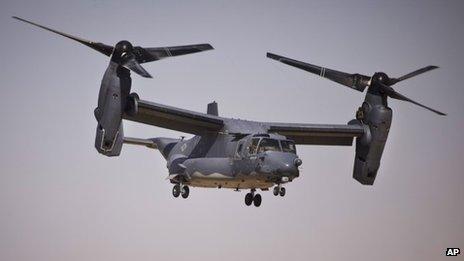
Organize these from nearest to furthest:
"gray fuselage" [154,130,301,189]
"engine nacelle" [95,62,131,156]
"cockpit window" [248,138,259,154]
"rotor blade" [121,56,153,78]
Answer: "rotor blade" [121,56,153,78], "gray fuselage" [154,130,301,189], "engine nacelle" [95,62,131,156], "cockpit window" [248,138,259,154]

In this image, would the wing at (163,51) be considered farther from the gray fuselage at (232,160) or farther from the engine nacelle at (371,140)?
the engine nacelle at (371,140)

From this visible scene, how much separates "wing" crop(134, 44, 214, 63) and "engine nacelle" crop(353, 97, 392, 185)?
26.2ft

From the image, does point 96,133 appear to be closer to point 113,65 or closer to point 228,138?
point 113,65

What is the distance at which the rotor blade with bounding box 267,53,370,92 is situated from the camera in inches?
1406

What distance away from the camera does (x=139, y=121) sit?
34.2 m

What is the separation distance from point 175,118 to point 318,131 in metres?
7.00

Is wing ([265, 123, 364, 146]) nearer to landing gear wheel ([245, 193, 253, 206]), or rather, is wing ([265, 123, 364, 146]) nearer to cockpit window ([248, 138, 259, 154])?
landing gear wheel ([245, 193, 253, 206])

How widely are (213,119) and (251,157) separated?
12.2 feet

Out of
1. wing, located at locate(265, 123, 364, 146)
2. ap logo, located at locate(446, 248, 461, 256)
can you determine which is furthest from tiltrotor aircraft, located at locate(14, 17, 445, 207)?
ap logo, located at locate(446, 248, 461, 256)

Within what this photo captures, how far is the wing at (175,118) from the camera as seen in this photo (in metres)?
32.8

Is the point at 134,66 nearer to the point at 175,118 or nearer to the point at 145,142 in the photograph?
the point at 175,118

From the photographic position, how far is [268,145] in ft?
101

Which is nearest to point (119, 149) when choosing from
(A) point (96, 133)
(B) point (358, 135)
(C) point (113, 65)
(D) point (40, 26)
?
(A) point (96, 133)

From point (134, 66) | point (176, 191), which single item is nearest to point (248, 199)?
point (176, 191)
